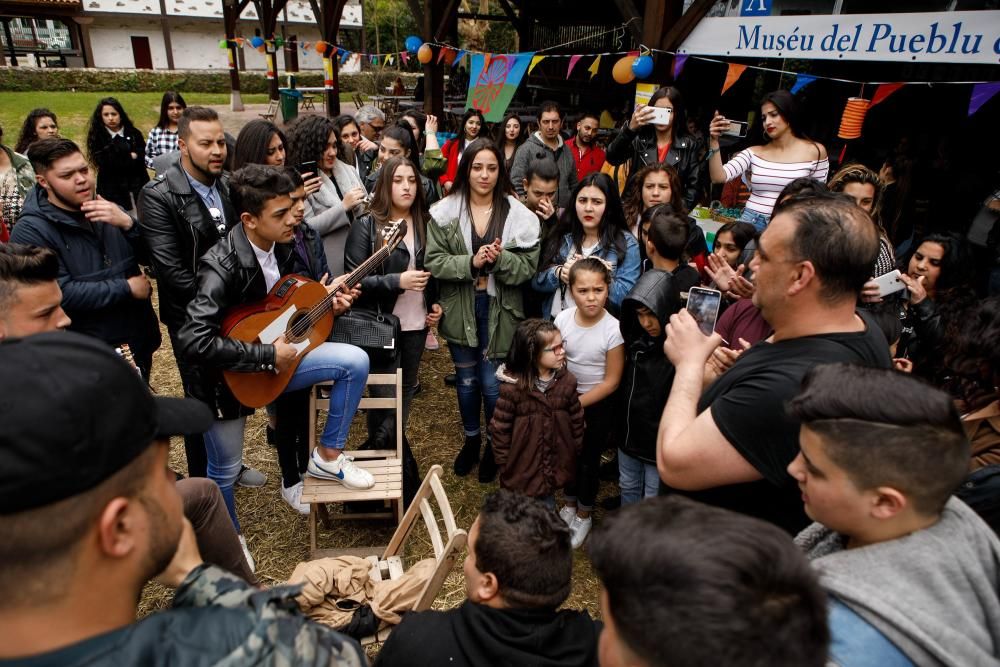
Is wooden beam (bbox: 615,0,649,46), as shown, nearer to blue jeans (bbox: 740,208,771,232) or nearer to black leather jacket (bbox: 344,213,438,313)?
blue jeans (bbox: 740,208,771,232)

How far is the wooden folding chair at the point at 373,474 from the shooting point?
3.11 m

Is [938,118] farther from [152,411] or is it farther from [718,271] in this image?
[152,411]

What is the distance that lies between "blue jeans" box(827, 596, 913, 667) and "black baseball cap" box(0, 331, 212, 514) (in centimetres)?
123

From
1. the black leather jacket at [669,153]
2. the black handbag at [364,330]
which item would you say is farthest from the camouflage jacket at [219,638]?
the black leather jacket at [669,153]

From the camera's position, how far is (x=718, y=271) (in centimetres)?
296

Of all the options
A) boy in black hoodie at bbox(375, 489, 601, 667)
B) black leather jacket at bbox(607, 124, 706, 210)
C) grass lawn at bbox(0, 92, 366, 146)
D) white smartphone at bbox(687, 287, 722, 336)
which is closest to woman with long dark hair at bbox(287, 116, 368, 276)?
black leather jacket at bbox(607, 124, 706, 210)

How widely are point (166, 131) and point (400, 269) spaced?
15.4 ft

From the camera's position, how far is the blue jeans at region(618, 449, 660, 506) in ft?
10.3

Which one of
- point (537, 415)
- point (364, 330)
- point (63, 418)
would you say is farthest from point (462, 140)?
point (63, 418)

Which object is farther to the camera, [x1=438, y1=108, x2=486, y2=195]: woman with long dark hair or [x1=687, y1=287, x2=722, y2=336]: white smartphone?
[x1=438, y1=108, x2=486, y2=195]: woman with long dark hair

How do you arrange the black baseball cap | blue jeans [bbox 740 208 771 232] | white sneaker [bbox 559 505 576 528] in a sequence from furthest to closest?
blue jeans [bbox 740 208 771 232] < white sneaker [bbox 559 505 576 528] < the black baseball cap

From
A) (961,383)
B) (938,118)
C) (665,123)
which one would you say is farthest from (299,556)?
(938,118)

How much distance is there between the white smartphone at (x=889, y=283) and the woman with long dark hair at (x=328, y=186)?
301 centimetres

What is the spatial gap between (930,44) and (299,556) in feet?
17.4
